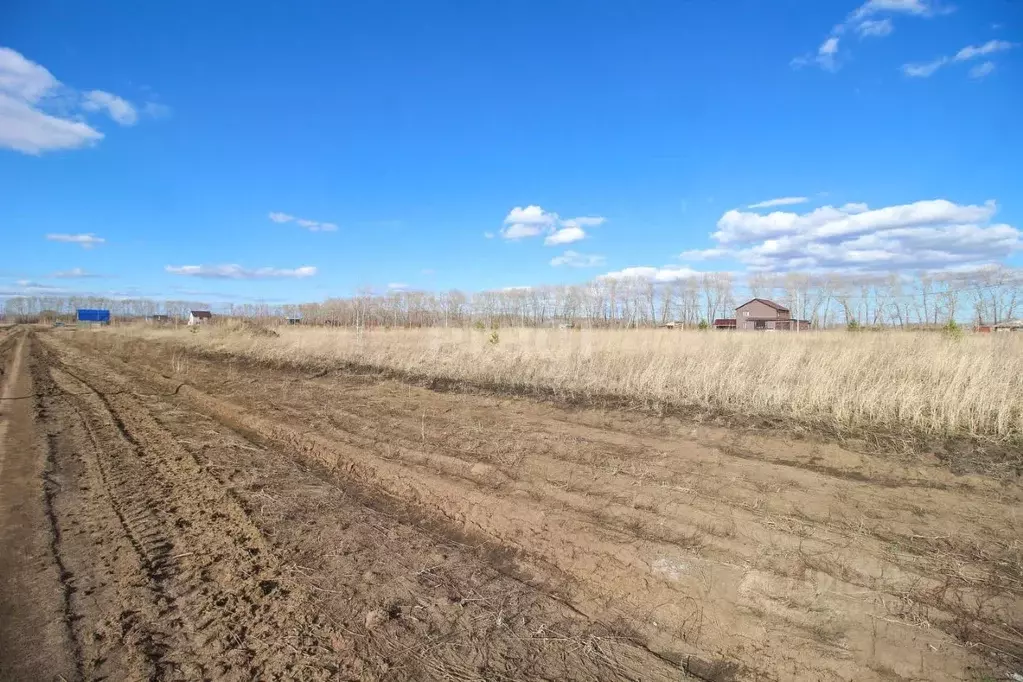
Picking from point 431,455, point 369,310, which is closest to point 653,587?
point 431,455

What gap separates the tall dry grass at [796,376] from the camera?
23.9 feet

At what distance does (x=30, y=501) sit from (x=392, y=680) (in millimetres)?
5068

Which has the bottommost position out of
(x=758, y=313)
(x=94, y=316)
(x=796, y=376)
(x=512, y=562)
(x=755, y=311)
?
(x=512, y=562)

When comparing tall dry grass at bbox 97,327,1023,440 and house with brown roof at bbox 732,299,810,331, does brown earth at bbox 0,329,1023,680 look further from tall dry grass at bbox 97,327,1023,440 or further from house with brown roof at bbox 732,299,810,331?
house with brown roof at bbox 732,299,810,331

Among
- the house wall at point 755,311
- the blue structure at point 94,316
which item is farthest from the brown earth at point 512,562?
the blue structure at point 94,316

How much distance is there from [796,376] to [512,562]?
24.1 ft

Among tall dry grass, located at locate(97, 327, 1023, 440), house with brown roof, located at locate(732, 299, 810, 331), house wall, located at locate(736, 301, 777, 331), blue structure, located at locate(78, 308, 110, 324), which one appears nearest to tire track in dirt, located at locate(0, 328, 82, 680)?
tall dry grass, located at locate(97, 327, 1023, 440)

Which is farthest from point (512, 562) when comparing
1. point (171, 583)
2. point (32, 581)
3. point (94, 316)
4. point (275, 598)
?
point (94, 316)

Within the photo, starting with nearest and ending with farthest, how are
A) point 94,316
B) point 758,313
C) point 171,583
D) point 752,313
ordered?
1. point 171,583
2. point 758,313
3. point 752,313
4. point 94,316

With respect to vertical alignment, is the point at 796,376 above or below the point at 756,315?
below

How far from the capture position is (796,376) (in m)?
9.45

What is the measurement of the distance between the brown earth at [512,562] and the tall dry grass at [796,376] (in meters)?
1.70

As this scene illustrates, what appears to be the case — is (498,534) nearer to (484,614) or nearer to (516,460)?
(484,614)

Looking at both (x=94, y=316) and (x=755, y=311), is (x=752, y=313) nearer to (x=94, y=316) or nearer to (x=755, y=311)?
(x=755, y=311)
